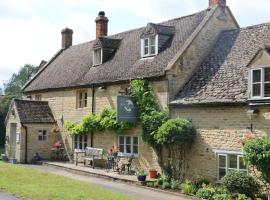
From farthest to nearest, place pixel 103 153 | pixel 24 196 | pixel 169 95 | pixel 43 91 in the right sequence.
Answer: pixel 43 91
pixel 103 153
pixel 169 95
pixel 24 196

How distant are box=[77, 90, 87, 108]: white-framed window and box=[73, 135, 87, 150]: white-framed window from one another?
2070mm

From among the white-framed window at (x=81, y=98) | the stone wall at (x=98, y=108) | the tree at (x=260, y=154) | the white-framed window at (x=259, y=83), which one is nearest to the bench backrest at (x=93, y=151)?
the stone wall at (x=98, y=108)

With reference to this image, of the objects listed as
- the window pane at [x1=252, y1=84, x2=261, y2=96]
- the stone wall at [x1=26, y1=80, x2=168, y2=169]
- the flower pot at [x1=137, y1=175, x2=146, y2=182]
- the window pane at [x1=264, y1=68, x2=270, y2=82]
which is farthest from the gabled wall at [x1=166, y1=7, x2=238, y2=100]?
the window pane at [x1=264, y1=68, x2=270, y2=82]

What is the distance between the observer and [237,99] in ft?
64.3

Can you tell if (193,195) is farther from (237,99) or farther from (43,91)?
(43,91)

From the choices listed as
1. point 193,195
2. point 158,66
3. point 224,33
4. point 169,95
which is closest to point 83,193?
point 193,195

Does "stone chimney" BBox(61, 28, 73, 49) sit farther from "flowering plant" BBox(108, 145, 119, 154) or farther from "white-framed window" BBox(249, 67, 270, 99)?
"white-framed window" BBox(249, 67, 270, 99)

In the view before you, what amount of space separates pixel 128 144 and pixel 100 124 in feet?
8.13

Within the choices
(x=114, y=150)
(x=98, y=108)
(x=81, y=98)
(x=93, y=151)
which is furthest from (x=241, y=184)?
(x=81, y=98)

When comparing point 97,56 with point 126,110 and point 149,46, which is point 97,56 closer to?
point 149,46

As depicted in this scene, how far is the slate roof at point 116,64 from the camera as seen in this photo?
84.5 feet

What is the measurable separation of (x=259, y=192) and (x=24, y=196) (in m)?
8.95

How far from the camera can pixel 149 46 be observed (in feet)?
89.0

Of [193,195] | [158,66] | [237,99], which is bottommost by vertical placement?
[193,195]
